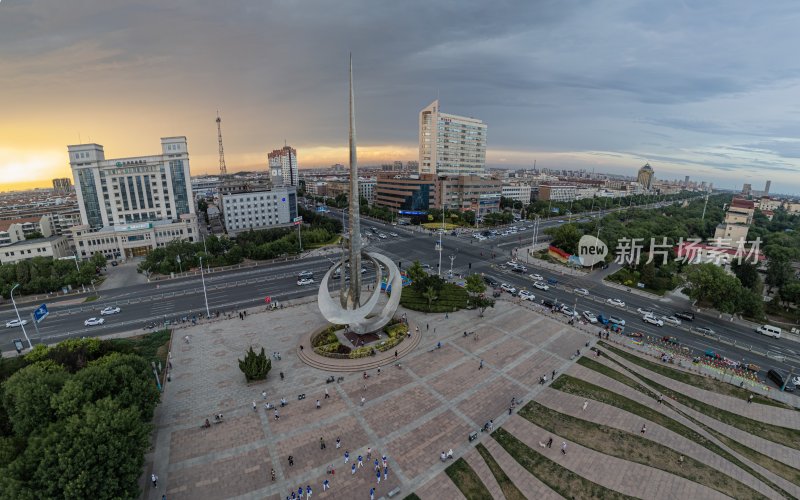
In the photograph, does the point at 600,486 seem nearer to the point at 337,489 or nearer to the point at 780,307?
the point at 337,489

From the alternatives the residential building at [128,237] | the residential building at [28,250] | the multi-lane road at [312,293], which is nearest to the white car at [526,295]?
the multi-lane road at [312,293]

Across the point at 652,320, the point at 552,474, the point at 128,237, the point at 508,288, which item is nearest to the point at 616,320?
the point at 652,320

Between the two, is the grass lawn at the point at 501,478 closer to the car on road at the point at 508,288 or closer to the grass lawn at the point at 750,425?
the grass lawn at the point at 750,425

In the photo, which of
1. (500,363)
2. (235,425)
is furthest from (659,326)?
(235,425)

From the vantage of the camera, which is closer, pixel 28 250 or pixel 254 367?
pixel 254 367

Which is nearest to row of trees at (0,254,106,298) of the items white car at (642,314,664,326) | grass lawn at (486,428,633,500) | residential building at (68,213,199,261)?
residential building at (68,213,199,261)

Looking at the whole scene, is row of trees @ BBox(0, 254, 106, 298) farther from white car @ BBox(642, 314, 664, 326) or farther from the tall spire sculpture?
white car @ BBox(642, 314, 664, 326)

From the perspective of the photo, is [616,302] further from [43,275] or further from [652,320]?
[43,275]
